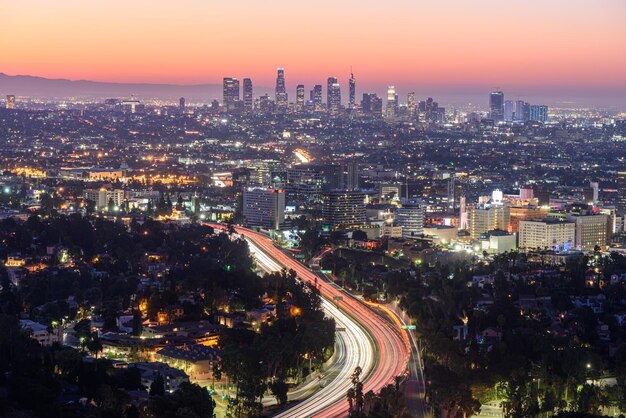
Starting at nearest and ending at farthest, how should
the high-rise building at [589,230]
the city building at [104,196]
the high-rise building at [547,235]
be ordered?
the high-rise building at [547,235], the high-rise building at [589,230], the city building at [104,196]

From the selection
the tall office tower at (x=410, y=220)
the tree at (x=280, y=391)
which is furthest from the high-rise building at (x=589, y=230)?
the tree at (x=280, y=391)

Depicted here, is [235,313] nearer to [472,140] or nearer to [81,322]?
[81,322]

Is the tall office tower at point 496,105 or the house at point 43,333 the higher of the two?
the tall office tower at point 496,105

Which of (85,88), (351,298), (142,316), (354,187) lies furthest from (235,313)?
(85,88)

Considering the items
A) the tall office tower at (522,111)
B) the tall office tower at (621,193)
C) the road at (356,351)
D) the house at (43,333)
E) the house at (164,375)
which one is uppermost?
the tall office tower at (522,111)

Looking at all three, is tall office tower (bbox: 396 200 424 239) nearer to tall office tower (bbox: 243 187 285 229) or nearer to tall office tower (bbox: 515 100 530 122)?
tall office tower (bbox: 243 187 285 229)

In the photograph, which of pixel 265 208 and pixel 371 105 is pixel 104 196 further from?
pixel 371 105

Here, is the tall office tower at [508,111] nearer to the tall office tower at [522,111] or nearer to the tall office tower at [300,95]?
the tall office tower at [522,111]

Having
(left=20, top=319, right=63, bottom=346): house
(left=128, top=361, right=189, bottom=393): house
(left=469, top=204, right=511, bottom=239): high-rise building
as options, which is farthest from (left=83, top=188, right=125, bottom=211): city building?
(left=128, top=361, right=189, bottom=393): house
